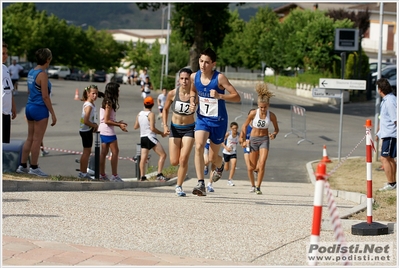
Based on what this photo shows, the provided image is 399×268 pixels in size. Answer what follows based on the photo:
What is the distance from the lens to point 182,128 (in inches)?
452

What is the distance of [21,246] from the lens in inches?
267

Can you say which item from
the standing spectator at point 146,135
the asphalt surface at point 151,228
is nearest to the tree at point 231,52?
the standing spectator at point 146,135

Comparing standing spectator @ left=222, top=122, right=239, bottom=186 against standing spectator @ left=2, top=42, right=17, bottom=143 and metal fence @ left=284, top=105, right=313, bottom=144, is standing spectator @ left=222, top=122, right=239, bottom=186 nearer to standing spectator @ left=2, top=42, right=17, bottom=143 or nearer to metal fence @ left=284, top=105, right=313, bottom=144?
standing spectator @ left=2, top=42, right=17, bottom=143

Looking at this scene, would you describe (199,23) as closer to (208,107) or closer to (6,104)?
(6,104)

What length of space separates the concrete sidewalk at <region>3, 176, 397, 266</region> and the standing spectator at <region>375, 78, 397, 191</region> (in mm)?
3914

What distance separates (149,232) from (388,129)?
25.5ft

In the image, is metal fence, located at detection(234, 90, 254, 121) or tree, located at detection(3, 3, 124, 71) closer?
metal fence, located at detection(234, 90, 254, 121)

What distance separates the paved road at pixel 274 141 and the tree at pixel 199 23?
464 centimetres

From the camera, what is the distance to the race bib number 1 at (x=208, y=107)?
11.0 metres

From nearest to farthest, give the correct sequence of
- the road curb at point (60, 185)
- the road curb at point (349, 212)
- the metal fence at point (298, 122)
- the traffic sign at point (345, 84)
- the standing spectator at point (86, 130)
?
the road curb at point (349, 212)
the road curb at point (60, 185)
the standing spectator at point (86, 130)
the traffic sign at point (345, 84)
the metal fence at point (298, 122)

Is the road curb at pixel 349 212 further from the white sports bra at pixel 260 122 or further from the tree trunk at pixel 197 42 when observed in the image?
the tree trunk at pixel 197 42

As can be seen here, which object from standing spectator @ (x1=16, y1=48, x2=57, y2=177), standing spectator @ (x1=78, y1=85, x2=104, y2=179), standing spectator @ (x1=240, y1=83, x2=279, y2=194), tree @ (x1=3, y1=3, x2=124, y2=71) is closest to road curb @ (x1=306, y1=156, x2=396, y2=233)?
standing spectator @ (x1=240, y1=83, x2=279, y2=194)

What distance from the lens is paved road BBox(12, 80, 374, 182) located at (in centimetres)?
2117

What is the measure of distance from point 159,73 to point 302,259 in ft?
176
